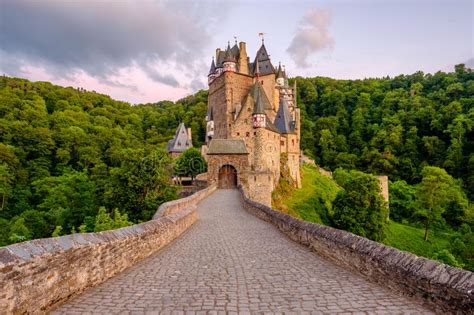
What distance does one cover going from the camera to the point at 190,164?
159 feet

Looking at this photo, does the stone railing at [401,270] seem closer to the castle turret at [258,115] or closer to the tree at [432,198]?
the castle turret at [258,115]

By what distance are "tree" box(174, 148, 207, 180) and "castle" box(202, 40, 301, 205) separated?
373 centimetres

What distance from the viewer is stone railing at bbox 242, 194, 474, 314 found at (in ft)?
12.8

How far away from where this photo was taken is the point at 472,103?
72.8 metres

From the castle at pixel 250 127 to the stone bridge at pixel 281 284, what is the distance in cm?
2514

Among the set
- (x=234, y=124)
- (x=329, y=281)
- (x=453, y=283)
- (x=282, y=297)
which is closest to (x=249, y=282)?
(x=282, y=297)

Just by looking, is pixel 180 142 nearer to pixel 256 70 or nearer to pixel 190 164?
pixel 190 164

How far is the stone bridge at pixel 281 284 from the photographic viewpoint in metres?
4.27

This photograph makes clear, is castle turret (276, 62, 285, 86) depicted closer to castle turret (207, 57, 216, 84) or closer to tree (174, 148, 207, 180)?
castle turret (207, 57, 216, 84)

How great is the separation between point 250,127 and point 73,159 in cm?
3507

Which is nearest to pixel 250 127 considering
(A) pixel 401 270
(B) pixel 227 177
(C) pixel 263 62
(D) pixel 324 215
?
(B) pixel 227 177

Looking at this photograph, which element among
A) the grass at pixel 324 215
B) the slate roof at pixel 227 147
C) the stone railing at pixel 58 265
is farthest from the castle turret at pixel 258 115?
the stone railing at pixel 58 265

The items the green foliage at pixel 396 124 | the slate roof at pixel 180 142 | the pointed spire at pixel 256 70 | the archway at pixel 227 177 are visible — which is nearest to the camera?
the archway at pixel 227 177

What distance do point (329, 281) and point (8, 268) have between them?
471cm
